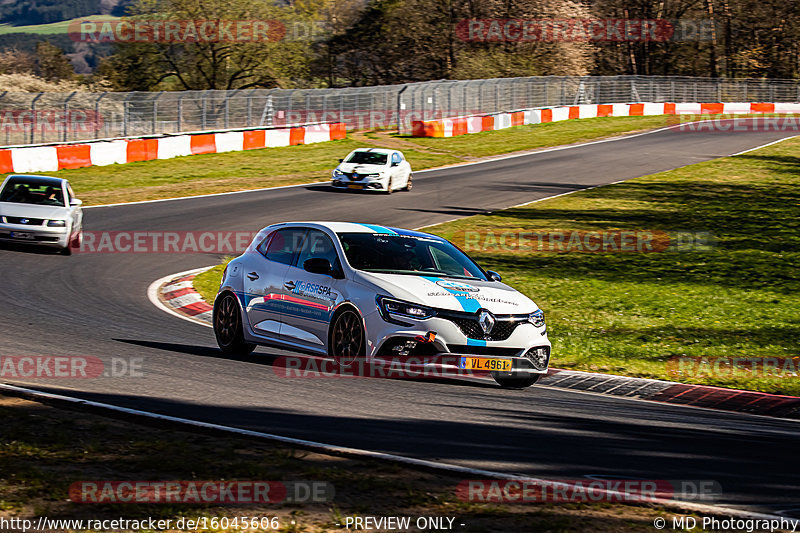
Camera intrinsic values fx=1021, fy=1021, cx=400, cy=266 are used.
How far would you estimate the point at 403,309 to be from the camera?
32.6 ft

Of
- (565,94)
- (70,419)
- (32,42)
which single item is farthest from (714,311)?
(32,42)

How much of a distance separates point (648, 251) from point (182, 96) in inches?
1035

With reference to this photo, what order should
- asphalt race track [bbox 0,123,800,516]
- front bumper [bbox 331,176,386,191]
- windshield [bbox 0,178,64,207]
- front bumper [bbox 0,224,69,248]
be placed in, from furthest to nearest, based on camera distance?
front bumper [bbox 331,176,386,191] → windshield [bbox 0,178,64,207] → front bumper [bbox 0,224,69,248] → asphalt race track [bbox 0,123,800,516]

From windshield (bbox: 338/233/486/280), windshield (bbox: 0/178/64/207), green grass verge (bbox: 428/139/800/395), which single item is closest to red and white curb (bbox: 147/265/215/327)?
windshield (bbox: 0/178/64/207)

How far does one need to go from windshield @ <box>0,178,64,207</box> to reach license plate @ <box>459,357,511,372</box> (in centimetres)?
1270

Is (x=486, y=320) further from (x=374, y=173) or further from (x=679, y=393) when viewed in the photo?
(x=374, y=173)

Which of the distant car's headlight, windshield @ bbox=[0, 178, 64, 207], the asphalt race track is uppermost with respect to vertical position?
windshield @ bbox=[0, 178, 64, 207]

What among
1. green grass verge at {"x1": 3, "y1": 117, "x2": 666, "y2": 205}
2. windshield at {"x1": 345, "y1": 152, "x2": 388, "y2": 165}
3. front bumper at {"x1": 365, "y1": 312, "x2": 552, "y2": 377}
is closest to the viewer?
front bumper at {"x1": 365, "y1": 312, "x2": 552, "y2": 377}

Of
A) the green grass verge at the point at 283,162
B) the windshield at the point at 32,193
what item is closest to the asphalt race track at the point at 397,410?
the windshield at the point at 32,193

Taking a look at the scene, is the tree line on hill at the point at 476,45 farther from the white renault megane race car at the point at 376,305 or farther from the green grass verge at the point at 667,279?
the white renault megane race car at the point at 376,305

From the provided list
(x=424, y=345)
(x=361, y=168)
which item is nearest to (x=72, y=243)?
(x=424, y=345)

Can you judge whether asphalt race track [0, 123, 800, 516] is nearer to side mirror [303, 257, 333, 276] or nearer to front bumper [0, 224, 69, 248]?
side mirror [303, 257, 333, 276]

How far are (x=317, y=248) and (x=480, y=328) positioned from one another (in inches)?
91.5

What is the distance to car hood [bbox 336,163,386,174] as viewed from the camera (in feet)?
105
